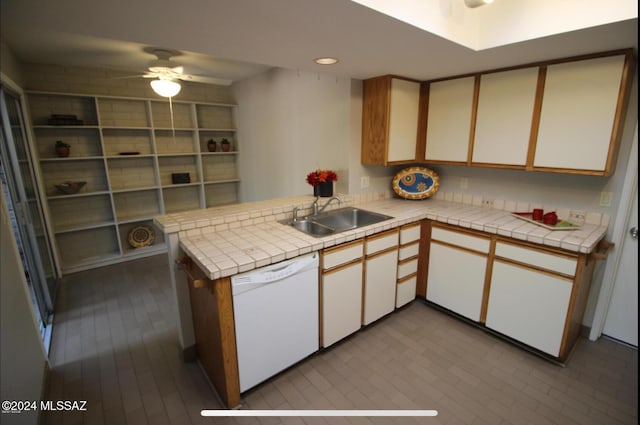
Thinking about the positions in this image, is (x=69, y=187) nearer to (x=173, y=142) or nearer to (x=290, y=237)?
(x=173, y=142)

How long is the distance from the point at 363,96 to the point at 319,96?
545 mm

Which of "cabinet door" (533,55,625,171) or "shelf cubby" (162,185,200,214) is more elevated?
"cabinet door" (533,55,625,171)

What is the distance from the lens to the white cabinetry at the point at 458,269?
2.40 m

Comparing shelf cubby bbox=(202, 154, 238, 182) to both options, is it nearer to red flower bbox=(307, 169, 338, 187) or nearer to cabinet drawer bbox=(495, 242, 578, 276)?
red flower bbox=(307, 169, 338, 187)

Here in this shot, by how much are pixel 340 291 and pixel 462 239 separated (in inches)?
44.4

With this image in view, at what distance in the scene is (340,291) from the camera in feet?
7.29

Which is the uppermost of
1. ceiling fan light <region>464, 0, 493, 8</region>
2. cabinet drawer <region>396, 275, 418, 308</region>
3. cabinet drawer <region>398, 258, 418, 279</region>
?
ceiling fan light <region>464, 0, 493, 8</region>

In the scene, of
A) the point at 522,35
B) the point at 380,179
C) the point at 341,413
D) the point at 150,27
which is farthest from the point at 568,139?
the point at 150,27

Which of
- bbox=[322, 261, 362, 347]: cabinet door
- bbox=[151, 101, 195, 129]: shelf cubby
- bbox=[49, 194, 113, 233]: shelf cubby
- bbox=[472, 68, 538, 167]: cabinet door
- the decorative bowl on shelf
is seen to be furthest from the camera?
bbox=[151, 101, 195, 129]: shelf cubby

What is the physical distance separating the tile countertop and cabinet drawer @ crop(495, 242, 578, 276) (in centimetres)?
8

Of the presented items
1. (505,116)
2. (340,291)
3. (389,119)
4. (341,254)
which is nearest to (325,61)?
(389,119)

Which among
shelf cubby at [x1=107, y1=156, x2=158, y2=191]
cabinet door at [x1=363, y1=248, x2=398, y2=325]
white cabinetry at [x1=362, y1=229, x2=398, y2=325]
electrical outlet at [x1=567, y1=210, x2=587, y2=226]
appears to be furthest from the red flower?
shelf cubby at [x1=107, y1=156, x2=158, y2=191]

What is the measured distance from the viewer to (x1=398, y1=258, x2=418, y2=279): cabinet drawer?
267 cm

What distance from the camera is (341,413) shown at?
69.6 inches
